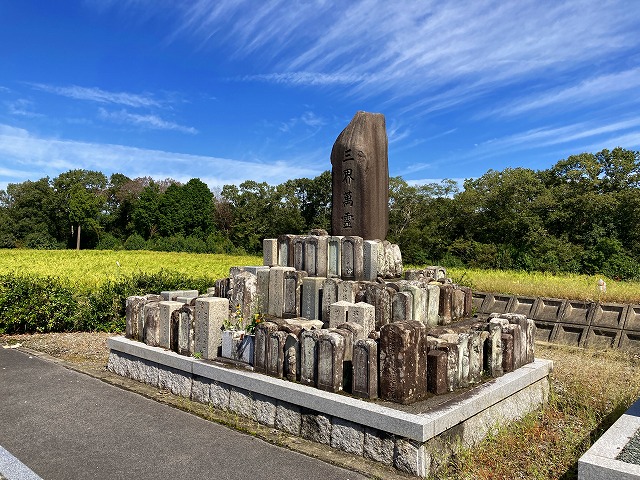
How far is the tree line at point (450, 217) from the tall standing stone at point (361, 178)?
1358 centimetres

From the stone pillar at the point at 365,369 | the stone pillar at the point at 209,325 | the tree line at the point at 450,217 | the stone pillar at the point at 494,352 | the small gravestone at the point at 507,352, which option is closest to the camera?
the stone pillar at the point at 365,369

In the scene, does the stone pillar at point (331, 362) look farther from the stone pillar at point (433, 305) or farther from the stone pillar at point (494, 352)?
the stone pillar at point (433, 305)

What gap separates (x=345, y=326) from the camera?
5047 mm

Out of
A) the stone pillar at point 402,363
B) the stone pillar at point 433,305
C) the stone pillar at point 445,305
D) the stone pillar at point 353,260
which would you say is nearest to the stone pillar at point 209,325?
the stone pillar at point 353,260

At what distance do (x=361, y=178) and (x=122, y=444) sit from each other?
5.62 m

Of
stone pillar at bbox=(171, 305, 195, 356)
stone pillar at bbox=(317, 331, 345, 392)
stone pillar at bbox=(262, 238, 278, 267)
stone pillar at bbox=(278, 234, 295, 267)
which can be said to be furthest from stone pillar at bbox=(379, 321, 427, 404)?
stone pillar at bbox=(262, 238, 278, 267)

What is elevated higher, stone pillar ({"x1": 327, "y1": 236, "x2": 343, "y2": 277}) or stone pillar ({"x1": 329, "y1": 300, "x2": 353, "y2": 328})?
stone pillar ({"x1": 327, "y1": 236, "x2": 343, "y2": 277})

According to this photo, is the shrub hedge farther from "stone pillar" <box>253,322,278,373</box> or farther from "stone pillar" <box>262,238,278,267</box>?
"stone pillar" <box>253,322,278,373</box>

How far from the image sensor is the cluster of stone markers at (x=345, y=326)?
4.38 meters

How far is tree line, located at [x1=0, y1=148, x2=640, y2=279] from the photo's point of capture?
2083cm

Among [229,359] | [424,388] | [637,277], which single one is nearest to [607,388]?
[424,388]

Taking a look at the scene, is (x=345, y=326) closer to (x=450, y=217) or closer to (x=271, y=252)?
(x=271, y=252)

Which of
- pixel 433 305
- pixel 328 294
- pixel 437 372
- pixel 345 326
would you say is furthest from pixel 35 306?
pixel 437 372

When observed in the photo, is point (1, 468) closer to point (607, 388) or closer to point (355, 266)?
point (355, 266)
